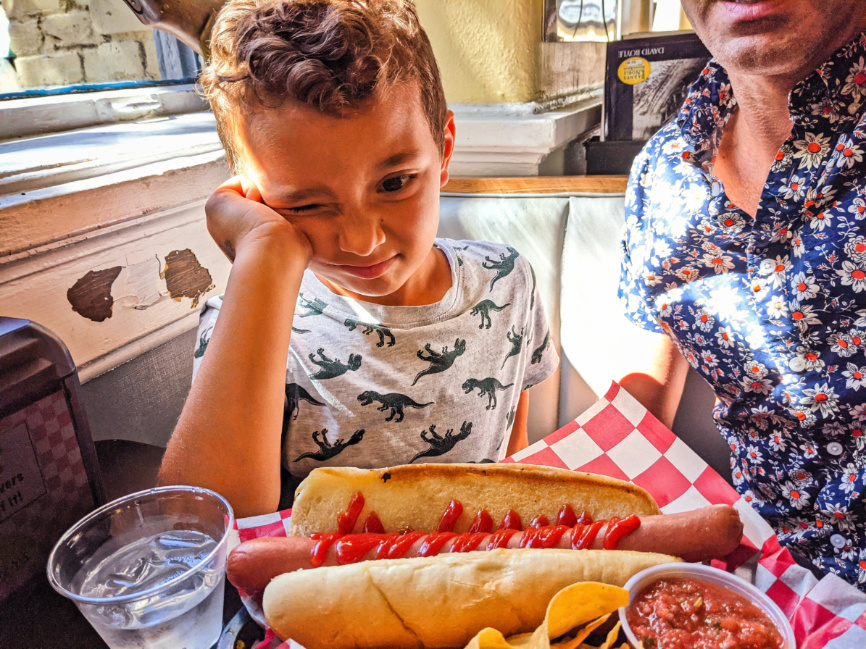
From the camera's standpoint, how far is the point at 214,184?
2020 mm

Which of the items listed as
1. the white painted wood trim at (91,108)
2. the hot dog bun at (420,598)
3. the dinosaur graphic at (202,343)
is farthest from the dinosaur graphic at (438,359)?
the white painted wood trim at (91,108)

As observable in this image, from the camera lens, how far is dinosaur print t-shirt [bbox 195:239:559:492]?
1491mm

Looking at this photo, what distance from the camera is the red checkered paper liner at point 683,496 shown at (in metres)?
0.93

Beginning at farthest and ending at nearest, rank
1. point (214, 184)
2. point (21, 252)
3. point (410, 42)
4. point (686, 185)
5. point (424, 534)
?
1. point (214, 184)
2. point (686, 185)
3. point (21, 252)
4. point (410, 42)
5. point (424, 534)

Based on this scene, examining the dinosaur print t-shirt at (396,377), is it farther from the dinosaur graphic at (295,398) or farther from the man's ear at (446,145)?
the man's ear at (446,145)

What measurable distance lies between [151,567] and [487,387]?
98 cm

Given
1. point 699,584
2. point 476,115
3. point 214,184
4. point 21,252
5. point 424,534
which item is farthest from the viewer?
point 476,115

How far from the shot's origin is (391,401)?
1518 millimetres

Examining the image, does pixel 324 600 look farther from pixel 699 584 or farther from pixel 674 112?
pixel 674 112

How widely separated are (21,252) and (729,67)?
173 cm

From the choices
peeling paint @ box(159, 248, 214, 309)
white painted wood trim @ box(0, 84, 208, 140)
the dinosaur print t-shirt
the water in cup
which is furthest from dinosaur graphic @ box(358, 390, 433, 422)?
white painted wood trim @ box(0, 84, 208, 140)

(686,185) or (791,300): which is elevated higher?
(686,185)

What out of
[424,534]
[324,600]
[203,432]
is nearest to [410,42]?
[203,432]

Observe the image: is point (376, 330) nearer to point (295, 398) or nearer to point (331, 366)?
point (331, 366)
